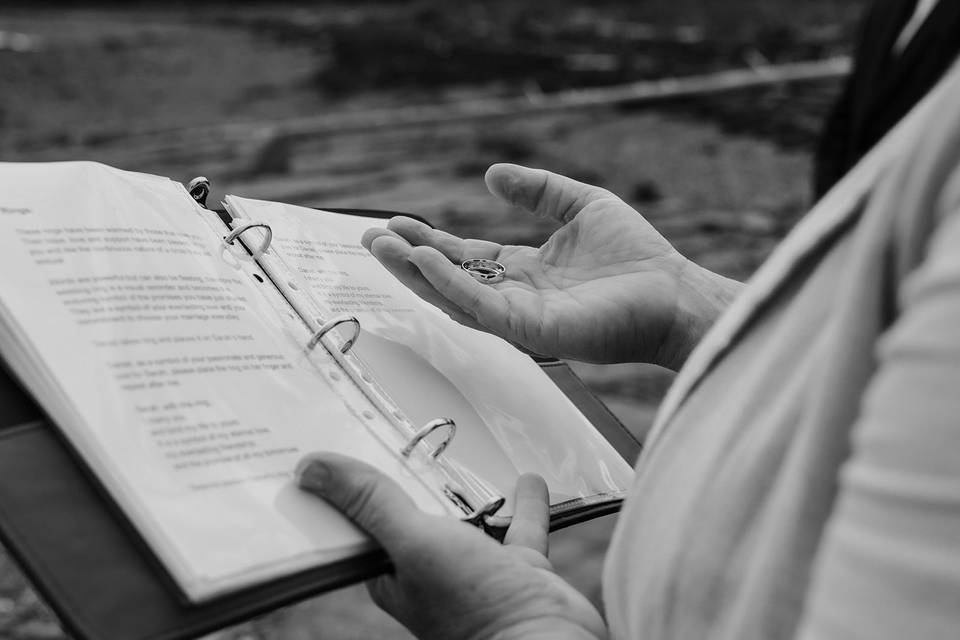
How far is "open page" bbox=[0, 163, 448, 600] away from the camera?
71 cm

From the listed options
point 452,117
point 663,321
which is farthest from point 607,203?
point 452,117

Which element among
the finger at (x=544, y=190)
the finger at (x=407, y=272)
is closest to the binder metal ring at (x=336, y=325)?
the finger at (x=407, y=272)

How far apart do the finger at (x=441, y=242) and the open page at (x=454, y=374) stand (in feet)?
0.19

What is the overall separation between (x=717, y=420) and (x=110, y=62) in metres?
6.98

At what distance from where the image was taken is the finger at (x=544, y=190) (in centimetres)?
123

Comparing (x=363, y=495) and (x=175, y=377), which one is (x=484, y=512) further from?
(x=175, y=377)

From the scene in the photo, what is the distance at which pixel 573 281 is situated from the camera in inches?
45.4

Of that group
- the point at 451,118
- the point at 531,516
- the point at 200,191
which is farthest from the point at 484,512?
A: the point at 451,118

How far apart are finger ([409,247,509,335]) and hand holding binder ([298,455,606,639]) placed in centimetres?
32

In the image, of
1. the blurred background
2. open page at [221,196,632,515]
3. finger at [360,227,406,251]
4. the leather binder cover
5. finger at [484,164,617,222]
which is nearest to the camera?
the leather binder cover

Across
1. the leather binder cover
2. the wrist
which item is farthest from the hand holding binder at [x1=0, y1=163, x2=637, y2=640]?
the wrist

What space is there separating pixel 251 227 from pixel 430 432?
1.04ft

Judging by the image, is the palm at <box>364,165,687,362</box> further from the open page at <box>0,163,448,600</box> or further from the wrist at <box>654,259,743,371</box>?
the open page at <box>0,163,448,600</box>

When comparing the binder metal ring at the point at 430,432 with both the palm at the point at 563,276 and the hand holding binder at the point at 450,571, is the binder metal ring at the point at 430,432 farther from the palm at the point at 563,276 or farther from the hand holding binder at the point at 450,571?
the palm at the point at 563,276
